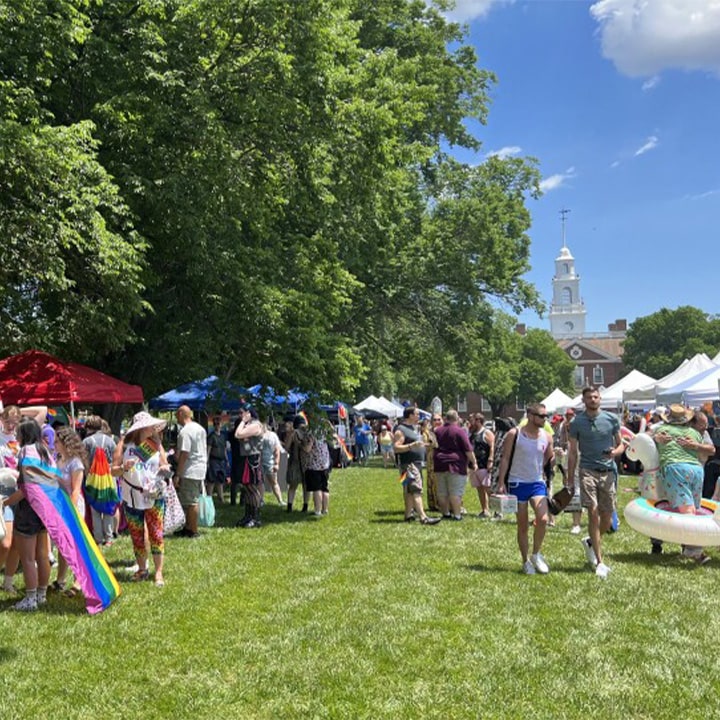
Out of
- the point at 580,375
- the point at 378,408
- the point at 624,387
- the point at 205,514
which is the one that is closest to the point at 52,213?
the point at 205,514

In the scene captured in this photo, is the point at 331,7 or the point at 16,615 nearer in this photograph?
the point at 16,615

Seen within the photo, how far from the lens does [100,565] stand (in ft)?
21.0

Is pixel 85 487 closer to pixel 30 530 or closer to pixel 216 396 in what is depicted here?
pixel 30 530

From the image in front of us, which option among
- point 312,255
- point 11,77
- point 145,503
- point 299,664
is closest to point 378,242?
point 312,255

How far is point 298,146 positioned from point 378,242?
31.8 feet

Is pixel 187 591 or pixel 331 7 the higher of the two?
pixel 331 7

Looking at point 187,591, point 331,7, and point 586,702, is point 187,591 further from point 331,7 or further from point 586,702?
point 331,7

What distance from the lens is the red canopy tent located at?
1097cm

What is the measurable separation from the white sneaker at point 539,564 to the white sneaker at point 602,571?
→ 1.60 feet

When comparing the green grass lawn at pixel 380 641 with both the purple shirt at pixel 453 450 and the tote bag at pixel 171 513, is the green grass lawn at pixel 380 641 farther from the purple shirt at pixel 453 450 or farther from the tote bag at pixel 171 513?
the purple shirt at pixel 453 450

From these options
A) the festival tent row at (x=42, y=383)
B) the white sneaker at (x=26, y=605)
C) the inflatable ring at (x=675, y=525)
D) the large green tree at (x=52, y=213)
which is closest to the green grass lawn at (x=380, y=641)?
the white sneaker at (x=26, y=605)

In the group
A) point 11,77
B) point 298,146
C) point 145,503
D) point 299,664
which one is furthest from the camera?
point 298,146

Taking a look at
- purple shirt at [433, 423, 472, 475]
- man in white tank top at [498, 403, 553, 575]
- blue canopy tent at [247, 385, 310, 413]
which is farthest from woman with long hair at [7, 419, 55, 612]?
blue canopy tent at [247, 385, 310, 413]

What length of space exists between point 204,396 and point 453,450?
211 inches
